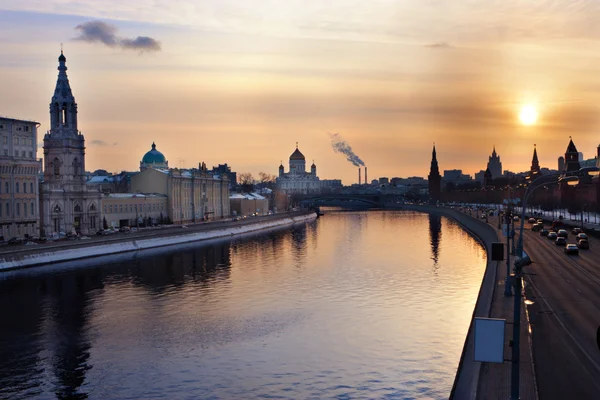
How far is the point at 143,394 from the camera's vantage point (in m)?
24.4

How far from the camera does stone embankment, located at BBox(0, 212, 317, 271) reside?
56281 mm

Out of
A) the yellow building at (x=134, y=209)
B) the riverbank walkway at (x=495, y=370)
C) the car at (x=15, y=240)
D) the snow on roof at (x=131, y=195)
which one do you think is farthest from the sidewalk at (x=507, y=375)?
the snow on roof at (x=131, y=195)

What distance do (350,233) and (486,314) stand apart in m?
75.6

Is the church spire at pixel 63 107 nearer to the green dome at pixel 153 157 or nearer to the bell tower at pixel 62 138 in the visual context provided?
the bell tower at pixel 62 138

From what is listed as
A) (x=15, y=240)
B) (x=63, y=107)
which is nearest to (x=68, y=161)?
(x=63, y=107)

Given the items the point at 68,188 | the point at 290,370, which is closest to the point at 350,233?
the point at 68,188

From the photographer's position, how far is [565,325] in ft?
91.7

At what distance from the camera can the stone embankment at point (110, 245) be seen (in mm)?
56281

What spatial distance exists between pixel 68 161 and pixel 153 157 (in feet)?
123

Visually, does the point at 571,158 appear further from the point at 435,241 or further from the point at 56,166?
the point at 56,166

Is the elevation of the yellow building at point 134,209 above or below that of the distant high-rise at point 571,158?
below

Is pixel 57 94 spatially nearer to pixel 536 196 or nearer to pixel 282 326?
pixel 282 326

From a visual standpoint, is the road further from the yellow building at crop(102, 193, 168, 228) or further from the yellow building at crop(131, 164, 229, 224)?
the yellow building at crop(131, 164, 229, 224)

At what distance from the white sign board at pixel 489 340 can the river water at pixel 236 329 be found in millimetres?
6916
